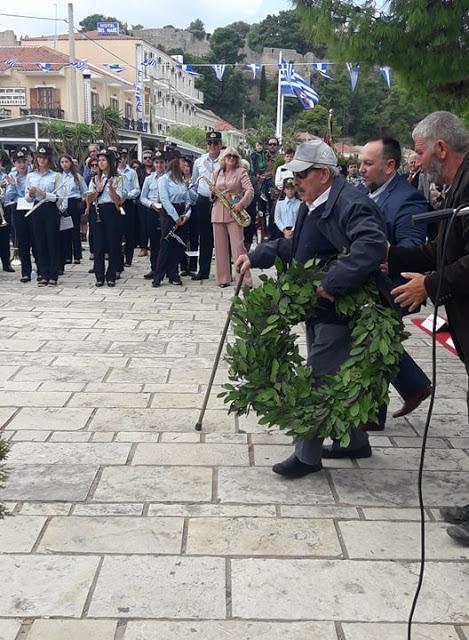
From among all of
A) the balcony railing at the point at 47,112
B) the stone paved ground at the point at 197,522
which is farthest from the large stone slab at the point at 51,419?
the balcony railing at the point at 47,112

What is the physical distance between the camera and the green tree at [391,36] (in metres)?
7.21

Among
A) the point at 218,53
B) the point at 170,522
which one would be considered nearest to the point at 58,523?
the point at 170,522

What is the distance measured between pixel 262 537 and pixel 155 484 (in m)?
0.81

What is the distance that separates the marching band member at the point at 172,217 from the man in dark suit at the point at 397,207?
607cm

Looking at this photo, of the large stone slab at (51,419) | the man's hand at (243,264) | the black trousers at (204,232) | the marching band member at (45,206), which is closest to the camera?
the man's hand at (243,264)

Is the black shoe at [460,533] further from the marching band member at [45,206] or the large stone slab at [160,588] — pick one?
the marching band member at [45,206]

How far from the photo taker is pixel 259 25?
12025 cm

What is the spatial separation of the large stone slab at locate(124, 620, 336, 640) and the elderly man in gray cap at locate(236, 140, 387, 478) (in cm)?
130

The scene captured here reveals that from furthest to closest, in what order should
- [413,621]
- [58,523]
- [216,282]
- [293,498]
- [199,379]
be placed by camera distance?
1. [216,282]
2. [199,379]
3. [293,498]
4. [58,523]
5. [413,621]

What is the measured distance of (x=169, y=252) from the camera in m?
10.8

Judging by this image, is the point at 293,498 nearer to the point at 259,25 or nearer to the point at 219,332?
the point at 219,332

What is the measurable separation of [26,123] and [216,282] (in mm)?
19375

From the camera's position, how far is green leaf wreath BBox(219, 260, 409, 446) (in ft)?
12.2

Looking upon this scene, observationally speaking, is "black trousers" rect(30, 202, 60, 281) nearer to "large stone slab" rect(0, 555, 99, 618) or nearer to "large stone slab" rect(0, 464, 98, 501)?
"large stone slab" rect(0, 464, 98, 501)
